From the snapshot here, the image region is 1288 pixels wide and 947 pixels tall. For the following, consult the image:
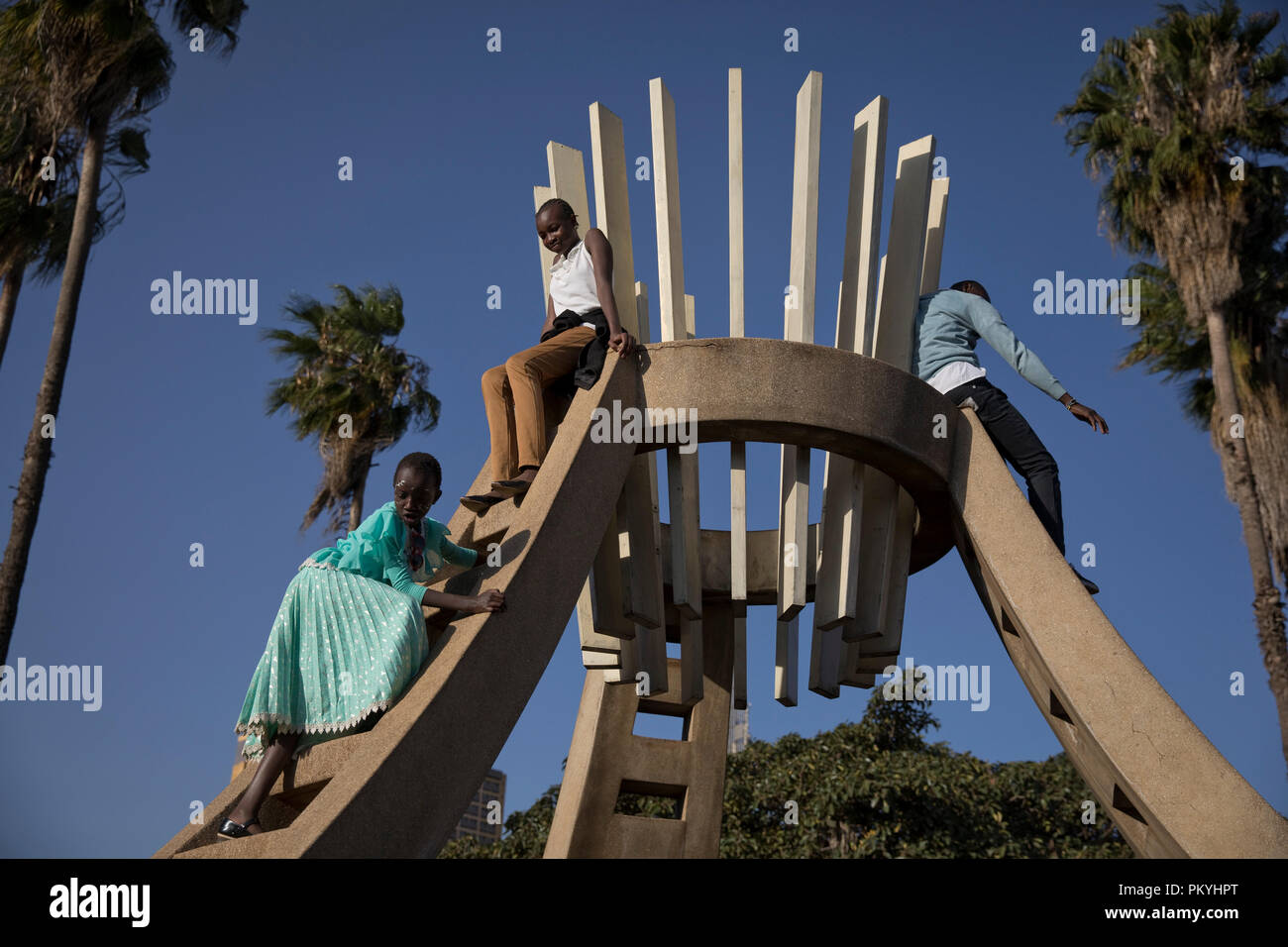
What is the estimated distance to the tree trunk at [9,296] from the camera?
16719mm

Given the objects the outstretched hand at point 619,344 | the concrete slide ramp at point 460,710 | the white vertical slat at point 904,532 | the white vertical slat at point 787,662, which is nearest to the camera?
the concrete slide ramp at point 460,710

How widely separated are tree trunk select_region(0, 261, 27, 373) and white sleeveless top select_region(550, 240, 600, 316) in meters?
11.8

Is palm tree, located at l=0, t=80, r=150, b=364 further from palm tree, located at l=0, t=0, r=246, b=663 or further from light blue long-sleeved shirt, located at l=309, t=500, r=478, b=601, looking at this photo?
light blue long-sleeved shirt, located at l=309, t=500, r=478, b=601

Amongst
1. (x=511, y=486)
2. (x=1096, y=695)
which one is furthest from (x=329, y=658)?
(x=1096, y=695)

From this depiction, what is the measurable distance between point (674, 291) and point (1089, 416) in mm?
3041

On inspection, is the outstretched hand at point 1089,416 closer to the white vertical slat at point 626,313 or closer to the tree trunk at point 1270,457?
the white vertical slat at point 626,313

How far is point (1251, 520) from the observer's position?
1761 centimetres

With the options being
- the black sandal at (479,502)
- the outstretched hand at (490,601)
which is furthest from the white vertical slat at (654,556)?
the outstretched hand at (490,601)

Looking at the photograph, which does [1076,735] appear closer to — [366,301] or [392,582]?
[392,582]

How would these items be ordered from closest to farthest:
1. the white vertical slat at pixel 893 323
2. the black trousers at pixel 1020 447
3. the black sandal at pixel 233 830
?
the black sandal at pixel 233 830 → the black trousers at pixel 1020 447 → the white vertical slat at pixel 893 323

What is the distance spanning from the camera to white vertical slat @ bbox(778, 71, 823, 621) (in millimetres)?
8594

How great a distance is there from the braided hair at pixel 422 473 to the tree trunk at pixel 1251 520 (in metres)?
14.2

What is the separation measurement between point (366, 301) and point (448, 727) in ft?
59.0

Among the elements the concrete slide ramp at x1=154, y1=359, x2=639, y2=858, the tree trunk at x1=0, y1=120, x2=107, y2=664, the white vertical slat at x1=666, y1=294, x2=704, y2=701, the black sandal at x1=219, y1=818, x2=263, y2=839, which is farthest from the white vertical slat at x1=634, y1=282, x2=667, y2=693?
the tree trunk at x1=0, y1=120, x2=107, y2=664
